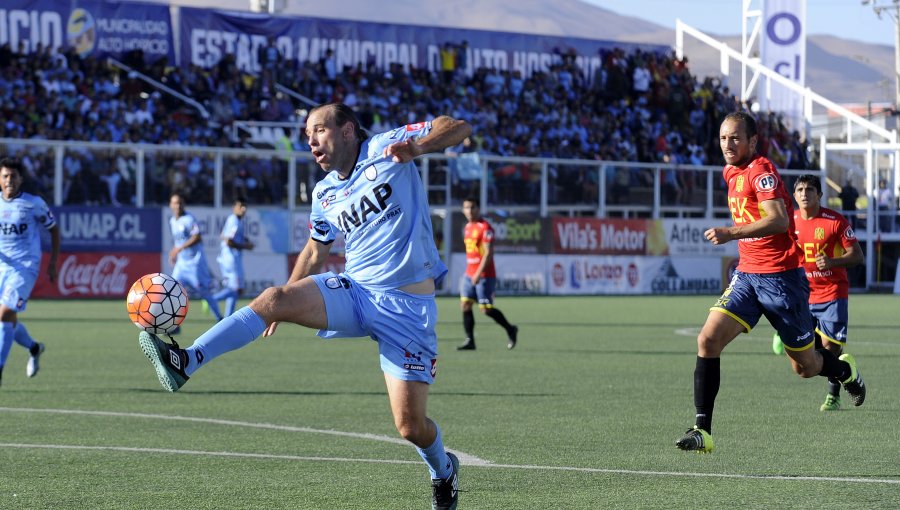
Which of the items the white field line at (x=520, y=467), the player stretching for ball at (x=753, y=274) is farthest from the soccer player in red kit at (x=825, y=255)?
the white field line at (x=520, y=467)

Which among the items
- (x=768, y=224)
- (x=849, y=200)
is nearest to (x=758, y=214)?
(x=768, y=224)

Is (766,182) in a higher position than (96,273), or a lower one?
higher

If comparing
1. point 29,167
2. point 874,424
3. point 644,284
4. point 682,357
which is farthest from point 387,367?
point 644,284

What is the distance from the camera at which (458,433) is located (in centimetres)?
1094

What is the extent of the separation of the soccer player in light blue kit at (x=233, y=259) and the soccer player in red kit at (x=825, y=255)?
13.1 meters

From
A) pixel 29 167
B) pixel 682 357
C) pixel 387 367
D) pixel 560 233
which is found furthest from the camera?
pixel 560 233

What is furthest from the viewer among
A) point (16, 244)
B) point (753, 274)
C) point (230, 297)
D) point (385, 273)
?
point (230, 297)

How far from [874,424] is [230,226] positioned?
16380 mm

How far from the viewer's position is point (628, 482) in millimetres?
8422

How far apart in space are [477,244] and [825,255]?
7.87m

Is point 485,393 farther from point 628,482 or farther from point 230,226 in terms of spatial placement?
Result: point 230,226

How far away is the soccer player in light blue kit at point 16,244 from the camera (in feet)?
47.9

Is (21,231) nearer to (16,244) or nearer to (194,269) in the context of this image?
(16,244)

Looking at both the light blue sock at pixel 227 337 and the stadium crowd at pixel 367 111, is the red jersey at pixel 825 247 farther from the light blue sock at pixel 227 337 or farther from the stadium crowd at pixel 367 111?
the stadium crowd at pixel 367 111
